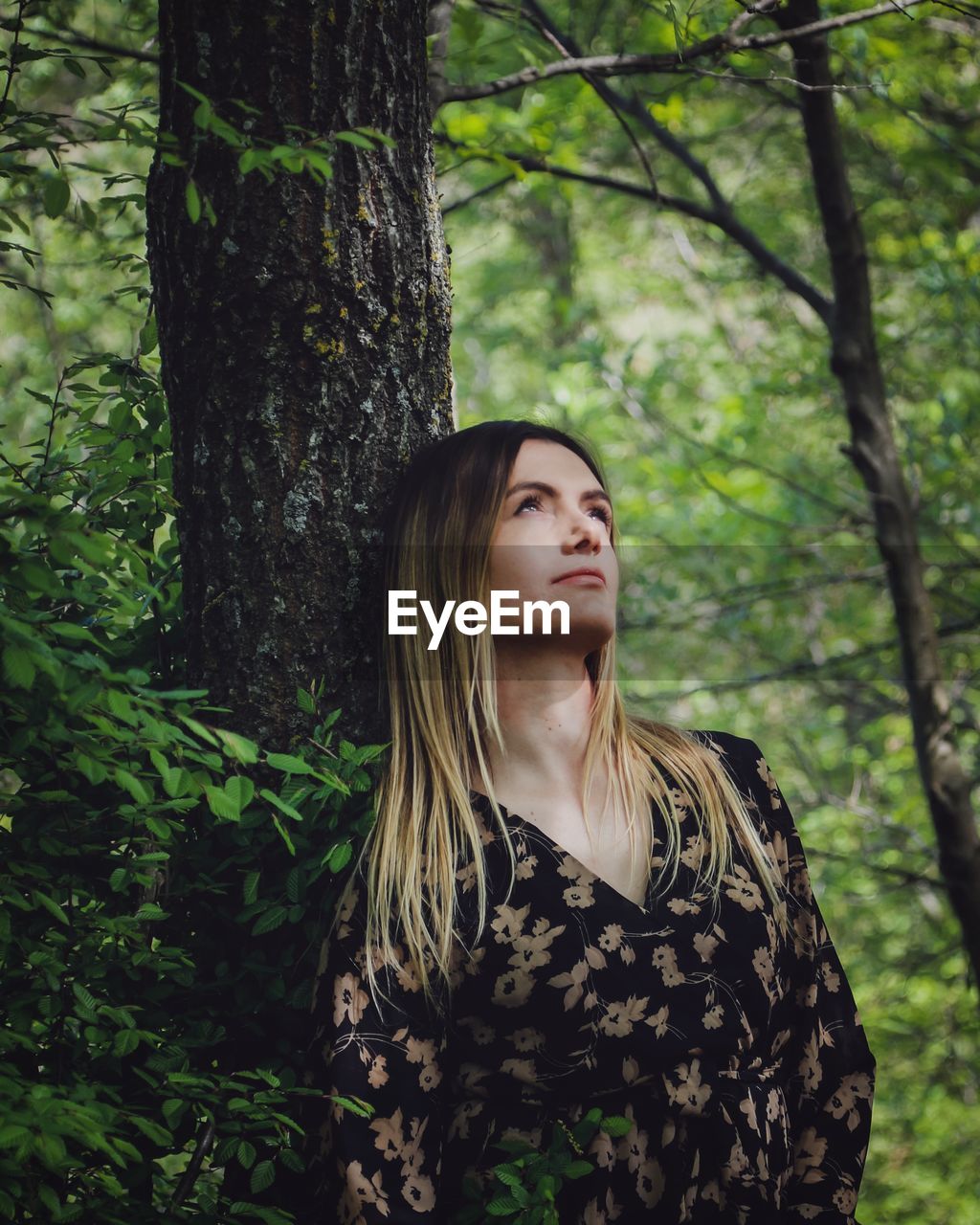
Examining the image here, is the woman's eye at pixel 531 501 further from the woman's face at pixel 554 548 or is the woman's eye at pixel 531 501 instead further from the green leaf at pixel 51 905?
the green leaf at pixel 51 905

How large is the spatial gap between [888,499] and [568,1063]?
2203 mm

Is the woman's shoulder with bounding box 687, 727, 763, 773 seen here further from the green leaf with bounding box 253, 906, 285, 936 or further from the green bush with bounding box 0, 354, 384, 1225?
the green leaf with bounding box 253, 906, 285, 936

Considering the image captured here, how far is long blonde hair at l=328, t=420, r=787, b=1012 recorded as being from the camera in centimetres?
177

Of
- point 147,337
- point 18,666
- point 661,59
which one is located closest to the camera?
point 18,666

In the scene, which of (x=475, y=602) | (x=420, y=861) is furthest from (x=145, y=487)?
(x=420, y=861)

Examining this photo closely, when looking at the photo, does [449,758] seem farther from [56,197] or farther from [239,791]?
[56,197]

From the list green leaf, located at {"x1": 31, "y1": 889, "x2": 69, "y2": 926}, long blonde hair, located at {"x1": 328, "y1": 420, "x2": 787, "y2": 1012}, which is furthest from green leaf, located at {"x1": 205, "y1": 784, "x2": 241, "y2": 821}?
long blonde hair, located at {"x1": 328, "y1": 420, "x2": 787, "y2": 1012}

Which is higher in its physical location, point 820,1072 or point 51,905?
point 51,905

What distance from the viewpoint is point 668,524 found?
25.3 ft

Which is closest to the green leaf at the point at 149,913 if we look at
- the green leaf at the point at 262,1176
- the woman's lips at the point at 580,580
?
the green leaf at the point at 262,1176

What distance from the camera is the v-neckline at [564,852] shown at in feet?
6.00

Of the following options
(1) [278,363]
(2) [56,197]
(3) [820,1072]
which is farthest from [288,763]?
(3) [820,1072]

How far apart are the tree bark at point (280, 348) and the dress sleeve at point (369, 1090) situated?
1.29 ft

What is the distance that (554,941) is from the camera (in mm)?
1769
